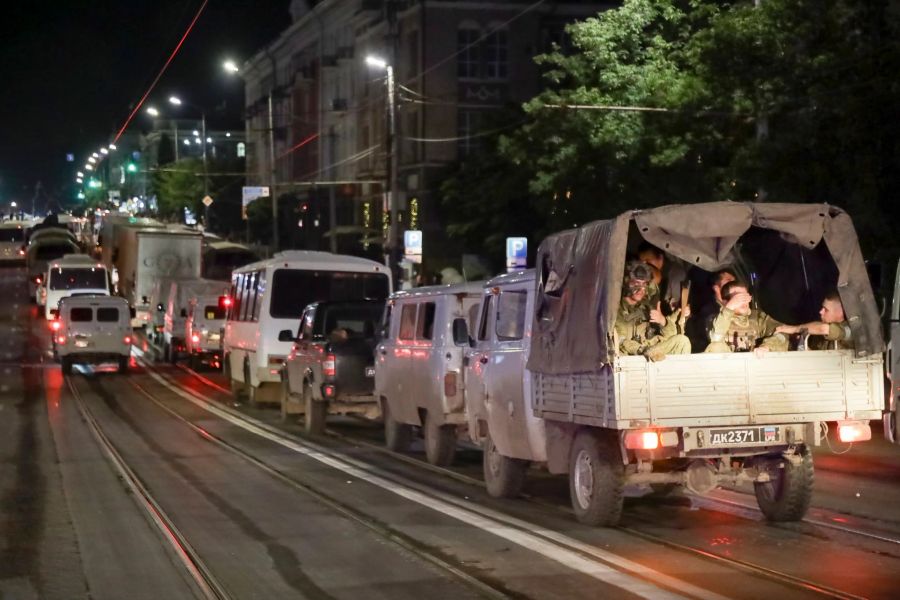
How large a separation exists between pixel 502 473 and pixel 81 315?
2794 cm

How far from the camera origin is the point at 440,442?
17.7 meters

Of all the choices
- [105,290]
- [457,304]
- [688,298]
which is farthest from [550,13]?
[688,298]

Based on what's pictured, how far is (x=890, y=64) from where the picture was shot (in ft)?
77.7

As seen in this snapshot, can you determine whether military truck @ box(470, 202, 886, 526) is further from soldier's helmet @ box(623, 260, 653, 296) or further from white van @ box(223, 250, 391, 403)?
white van @ box(223, 250, 391, 403)

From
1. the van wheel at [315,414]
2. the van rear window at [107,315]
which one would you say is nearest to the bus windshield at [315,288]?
the van wheel at [315,414]

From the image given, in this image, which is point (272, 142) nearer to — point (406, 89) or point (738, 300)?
point (406, 89)

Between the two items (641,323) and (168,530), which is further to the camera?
(168,530)

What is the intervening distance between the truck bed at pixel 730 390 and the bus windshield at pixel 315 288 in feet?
45.8

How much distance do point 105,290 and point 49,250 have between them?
20.8 m

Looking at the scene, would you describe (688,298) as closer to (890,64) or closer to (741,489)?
(741,489)

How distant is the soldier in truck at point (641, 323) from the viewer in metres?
11.7

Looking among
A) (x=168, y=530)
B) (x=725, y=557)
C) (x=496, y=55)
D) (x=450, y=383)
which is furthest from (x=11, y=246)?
(x=725, y=557)

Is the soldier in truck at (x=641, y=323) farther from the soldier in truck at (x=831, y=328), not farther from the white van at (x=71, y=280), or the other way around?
the white van at (x=71, y=280)

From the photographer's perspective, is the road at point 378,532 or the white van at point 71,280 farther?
the white van at point 71,280
